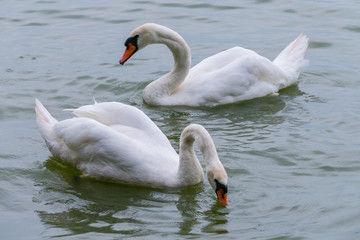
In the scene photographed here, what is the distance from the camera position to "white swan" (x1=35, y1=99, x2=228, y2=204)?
7.93m

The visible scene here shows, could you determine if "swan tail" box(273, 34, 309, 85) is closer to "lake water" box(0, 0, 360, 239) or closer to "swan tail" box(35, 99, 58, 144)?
"lake water" box(0, 0, 360, 239)

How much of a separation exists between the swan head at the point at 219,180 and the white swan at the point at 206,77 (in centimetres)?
333

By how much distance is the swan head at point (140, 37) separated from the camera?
35.8ft

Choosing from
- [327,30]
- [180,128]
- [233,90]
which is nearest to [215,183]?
[180,128]

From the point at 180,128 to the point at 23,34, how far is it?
530 centimetres

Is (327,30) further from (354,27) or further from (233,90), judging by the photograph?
(233,90)

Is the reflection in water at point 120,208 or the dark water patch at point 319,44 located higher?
the dark water patch at point 319,44

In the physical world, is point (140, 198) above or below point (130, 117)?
below

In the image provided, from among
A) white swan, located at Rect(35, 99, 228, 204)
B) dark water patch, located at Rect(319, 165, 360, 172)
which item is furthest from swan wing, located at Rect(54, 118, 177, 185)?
dark water patch, located at Rect(319, 165, 360, 172)

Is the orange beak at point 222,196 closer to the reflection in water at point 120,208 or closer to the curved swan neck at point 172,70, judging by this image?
the reflection in water at point 120,208

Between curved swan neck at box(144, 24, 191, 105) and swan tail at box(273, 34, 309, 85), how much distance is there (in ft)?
4.67

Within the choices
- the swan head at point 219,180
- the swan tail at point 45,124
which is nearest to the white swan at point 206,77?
the swan tail at point 45,124

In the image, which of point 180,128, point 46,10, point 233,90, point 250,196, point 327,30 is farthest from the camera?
point 46,10

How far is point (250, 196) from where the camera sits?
781 cm
